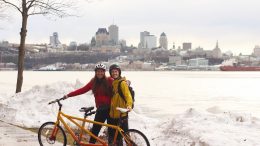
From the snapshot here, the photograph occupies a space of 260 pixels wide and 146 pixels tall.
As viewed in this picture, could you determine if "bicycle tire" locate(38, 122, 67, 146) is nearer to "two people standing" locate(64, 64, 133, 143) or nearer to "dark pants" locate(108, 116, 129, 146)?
"two people standing" locate(64, 64, 133, 143)

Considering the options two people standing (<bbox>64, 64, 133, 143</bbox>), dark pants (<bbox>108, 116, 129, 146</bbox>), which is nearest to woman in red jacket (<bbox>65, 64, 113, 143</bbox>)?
two people standing (<bbox>64, 64, 133, 143</bbox>)

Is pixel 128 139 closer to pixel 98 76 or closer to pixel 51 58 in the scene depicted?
pixel 98 76

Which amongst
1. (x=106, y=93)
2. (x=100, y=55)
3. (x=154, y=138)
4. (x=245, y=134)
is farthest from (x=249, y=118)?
(x=100, y=55)

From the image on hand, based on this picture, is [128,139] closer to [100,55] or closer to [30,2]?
[30,2]

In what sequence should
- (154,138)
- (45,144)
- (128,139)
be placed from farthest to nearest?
(154,138) < (45,144) < (128,139)

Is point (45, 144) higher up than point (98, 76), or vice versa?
point (98, 76)

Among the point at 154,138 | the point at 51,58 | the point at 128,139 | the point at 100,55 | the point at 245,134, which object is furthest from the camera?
the point at 100,55

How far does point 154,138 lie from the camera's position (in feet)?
35.2

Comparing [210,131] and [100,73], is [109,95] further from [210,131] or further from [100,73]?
[210,131]

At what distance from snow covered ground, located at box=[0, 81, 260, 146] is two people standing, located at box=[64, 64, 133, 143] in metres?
2.10

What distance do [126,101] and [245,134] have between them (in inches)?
144

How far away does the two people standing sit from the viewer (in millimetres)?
7754

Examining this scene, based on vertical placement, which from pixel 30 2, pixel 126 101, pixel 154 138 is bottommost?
pixel 154 138

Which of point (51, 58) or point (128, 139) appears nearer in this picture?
point (128, 139)
